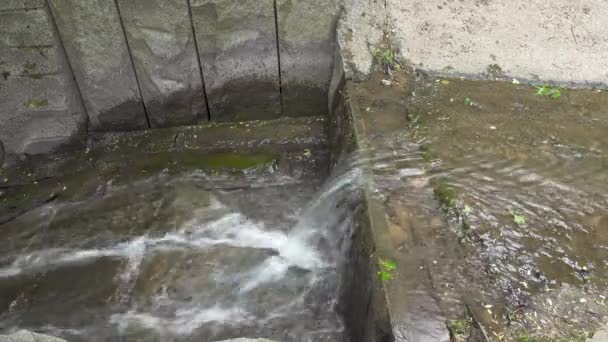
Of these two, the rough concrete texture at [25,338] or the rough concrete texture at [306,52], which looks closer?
the rough concrete texture at [25,338]

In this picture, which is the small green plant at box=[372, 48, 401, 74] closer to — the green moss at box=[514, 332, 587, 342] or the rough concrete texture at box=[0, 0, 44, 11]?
the green moss at box=[514, 332, 587, 342]

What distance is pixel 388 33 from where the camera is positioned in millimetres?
3383

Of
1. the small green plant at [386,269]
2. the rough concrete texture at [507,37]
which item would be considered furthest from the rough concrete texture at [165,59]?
the small green plant at [386,269]

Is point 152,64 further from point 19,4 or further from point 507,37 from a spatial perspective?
point 507,37

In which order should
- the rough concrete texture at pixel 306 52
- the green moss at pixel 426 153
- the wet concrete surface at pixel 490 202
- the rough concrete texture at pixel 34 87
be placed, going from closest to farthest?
the wet concrete surface at pixel 490 202, the green moss at pixel 426 153, the rough concrete texture at pixel 34 87, the rough concrete texture at pixel 306 52

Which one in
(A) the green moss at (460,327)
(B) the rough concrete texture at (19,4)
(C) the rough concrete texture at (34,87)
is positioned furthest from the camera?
(C) the rough concrete texture at (34,87)

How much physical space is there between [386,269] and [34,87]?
2650mm

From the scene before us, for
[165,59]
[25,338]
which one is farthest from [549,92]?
[25,338]

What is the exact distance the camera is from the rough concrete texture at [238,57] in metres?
3.15

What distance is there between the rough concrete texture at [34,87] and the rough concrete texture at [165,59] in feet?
1.57

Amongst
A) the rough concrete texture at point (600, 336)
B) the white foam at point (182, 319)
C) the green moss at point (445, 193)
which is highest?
the green moss at point (445, 193)

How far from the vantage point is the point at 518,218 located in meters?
2.42

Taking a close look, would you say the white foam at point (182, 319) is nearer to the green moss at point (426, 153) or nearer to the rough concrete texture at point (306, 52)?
the green moss at point (426, 153)

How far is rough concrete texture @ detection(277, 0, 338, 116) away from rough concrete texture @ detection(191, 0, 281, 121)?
0.08m
